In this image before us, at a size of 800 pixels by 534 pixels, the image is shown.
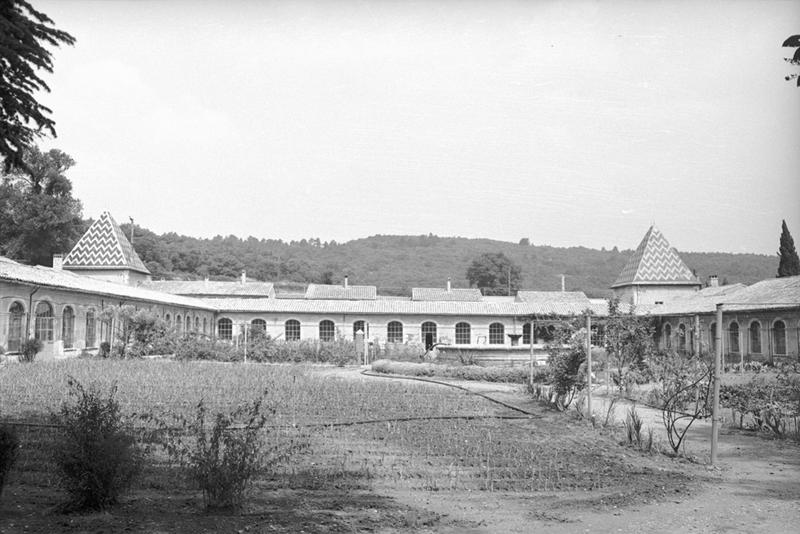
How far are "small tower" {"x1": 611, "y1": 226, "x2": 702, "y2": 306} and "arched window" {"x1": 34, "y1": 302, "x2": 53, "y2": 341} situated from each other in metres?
33.3

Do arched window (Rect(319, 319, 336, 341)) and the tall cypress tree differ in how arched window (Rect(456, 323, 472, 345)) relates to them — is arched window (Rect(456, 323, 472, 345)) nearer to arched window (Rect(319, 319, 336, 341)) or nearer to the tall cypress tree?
arched window (Rect(319, 319, 336, 341))

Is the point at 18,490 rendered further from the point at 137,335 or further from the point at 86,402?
the point at 137,335

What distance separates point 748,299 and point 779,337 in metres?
1.99

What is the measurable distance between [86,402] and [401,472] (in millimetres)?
3265

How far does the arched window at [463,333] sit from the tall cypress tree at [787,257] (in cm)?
1930

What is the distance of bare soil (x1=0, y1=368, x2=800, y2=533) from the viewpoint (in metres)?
5.12

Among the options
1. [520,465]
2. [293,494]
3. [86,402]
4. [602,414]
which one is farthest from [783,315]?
[86,402]

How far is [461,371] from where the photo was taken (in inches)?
842

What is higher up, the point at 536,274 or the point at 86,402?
the point at 536,274

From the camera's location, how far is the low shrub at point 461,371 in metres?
20.6

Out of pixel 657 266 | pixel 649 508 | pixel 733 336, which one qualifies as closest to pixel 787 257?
pixel 657 266

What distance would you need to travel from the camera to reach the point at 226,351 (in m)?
26.2

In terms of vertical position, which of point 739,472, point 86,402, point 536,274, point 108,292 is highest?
point 536,274

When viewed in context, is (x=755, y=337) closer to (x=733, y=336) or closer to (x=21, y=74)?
(x=733, y=336)
